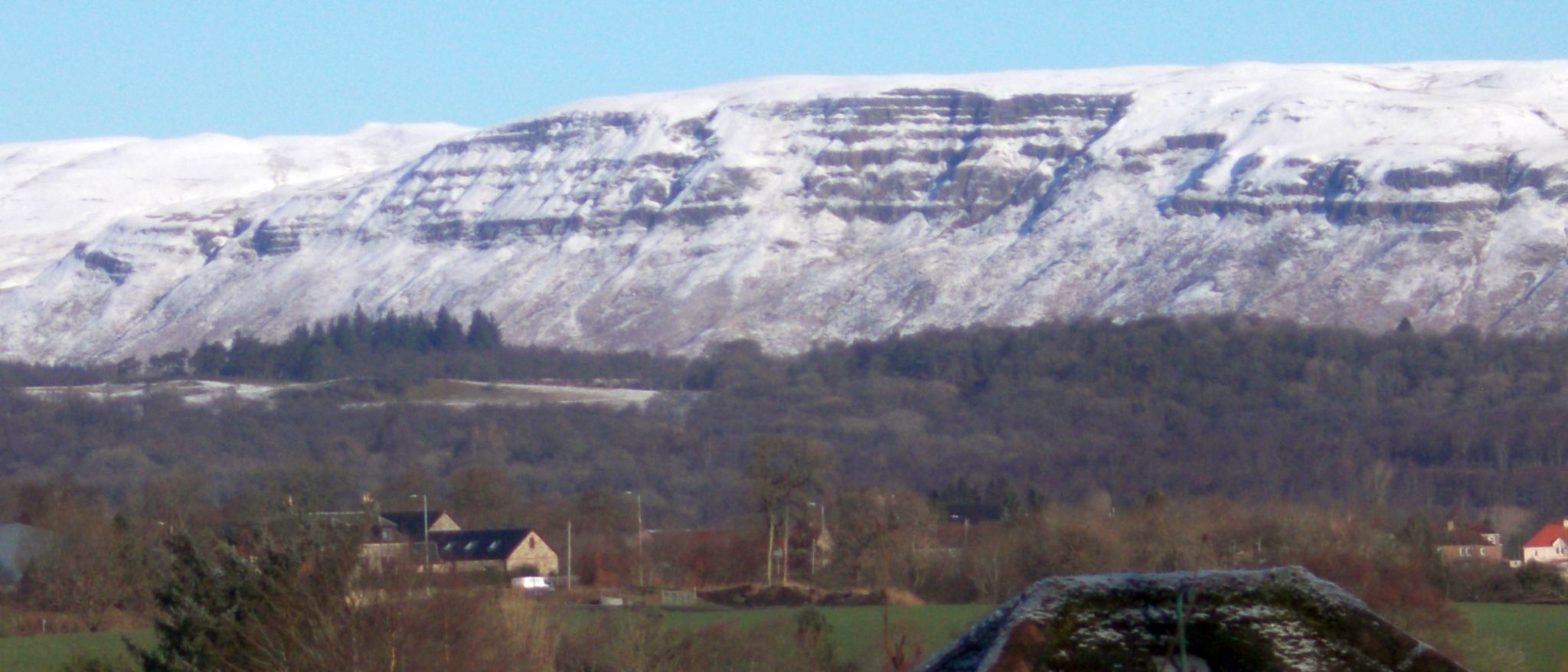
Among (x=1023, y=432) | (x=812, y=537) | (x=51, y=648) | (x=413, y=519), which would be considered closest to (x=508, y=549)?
(x=413, y=519)

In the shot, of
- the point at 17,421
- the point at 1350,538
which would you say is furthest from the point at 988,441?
the point at 1350,538

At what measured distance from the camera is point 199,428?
18038 centimetres

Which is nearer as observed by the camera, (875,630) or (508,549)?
(875,630)

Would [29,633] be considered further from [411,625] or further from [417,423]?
[417,423]

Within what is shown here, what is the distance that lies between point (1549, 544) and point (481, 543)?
54458mm

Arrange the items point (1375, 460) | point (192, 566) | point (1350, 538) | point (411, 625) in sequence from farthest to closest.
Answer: point (1375, 460), point (1350, 538), point (192, 566), point (411, 625)

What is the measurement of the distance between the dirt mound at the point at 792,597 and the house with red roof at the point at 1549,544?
39.5m

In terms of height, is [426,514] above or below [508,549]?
above

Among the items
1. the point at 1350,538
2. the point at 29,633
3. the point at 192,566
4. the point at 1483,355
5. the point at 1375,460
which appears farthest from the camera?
the point at 1483,355

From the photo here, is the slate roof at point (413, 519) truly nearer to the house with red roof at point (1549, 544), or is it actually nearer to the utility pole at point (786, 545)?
the utility pole at point (786, 545)

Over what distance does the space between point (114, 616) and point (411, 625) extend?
140 feet

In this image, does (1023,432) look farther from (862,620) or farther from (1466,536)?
(862,620)

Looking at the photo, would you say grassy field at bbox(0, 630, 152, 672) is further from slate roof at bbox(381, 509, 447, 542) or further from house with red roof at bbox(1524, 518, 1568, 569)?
house with red roof at bbox(1524, 518, 1568, 569)

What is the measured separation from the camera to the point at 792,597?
74438 millimetres
